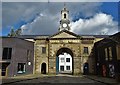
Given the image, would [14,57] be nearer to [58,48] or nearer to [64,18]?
[58,48]

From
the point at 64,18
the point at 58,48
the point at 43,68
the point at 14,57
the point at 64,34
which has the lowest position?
the point at 43,68

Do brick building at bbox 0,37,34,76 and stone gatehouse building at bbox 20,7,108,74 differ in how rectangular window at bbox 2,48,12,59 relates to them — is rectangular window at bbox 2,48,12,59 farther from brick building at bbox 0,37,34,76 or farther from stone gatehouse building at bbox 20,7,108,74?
stone gatehouse building at bbox 20,7,108,74

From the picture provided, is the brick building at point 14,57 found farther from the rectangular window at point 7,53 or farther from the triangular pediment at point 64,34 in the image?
the triangular pediment at point 64,34

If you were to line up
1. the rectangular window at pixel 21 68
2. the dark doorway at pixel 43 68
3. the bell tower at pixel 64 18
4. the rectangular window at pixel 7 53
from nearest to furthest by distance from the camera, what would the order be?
1. the rectangular window at pixel 7 53
2. the rectangular window at pixel 21 68
3. the dark doorway at pixel 43 68
4. the bell tower at pixel 64 18

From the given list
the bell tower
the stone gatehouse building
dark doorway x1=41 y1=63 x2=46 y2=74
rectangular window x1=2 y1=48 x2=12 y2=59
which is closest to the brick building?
rectangular window x1=2 y1=48 x2=12 y2=59

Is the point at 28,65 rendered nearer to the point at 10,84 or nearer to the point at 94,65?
the point at 94,65

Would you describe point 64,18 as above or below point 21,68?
above

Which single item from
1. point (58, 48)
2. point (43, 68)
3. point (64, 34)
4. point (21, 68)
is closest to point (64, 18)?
point (64, 34)

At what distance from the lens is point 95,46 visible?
4103 cm

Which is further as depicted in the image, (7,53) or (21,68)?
(21,68)

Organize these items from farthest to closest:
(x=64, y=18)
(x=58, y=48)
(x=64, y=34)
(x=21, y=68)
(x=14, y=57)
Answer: (x=64, y=18)
(x=64, y=34)
(x=58, y=48)
(x=21, y=68)
(x=14, y=57)

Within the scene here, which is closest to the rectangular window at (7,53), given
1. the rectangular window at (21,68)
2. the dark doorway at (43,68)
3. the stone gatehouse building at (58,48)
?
the rectangular window at (21,68)

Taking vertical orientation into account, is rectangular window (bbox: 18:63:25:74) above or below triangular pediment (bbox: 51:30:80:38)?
below

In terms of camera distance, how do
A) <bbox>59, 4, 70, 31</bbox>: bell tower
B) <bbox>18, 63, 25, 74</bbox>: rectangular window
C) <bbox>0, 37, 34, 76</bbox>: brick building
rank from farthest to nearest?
1. <bbox>59, 4, 70, 31</bbox>: bell tower
2. <bbox>18, 63, 25, 74</bbox>: rectangular window
3. <bbox>0, 37, 34, 76</bbox>: brick building
